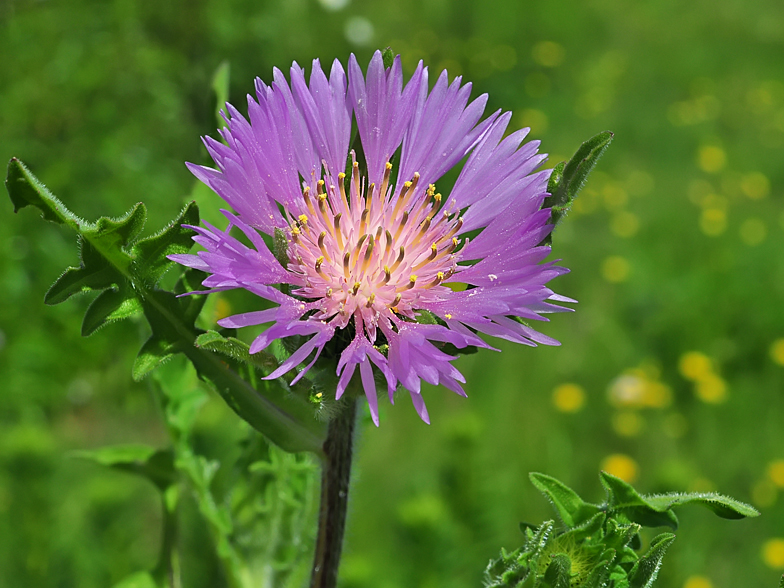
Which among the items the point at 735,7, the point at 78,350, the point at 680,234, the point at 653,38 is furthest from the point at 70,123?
the point at 735,7

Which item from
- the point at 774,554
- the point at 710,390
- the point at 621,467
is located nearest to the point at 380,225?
the point at 621,467

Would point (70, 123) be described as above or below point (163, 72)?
below

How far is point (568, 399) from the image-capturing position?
4168 millimetres

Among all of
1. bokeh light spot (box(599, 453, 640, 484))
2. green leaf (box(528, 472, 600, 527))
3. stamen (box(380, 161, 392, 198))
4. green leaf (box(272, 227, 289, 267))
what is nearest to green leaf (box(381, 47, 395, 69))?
stamen (box(380, 161, 392, 198))

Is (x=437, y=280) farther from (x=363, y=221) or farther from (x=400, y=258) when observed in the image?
(x=363, y=221)

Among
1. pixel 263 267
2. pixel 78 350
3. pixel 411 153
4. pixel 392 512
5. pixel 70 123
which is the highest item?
pixel 70 123

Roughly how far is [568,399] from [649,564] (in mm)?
2937

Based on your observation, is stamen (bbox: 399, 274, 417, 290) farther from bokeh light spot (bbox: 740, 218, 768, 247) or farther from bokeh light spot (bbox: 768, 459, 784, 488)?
bokeh light spot (bbox: 740, 218, 768, 247)

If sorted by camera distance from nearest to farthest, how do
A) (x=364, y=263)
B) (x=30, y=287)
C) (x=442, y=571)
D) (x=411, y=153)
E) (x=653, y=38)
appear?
(x=364, y=263)
(x=411, y=153)
(x=442, y=571)
(x=30, y=287)
(x=653, y=38)

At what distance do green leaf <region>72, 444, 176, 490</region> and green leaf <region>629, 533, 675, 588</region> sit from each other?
136 cm

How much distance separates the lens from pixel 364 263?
1.48 metres

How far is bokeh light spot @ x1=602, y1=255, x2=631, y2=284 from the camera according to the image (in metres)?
5.27

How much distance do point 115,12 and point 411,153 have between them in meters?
4.39

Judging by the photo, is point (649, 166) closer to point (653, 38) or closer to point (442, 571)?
point (653, 38)
